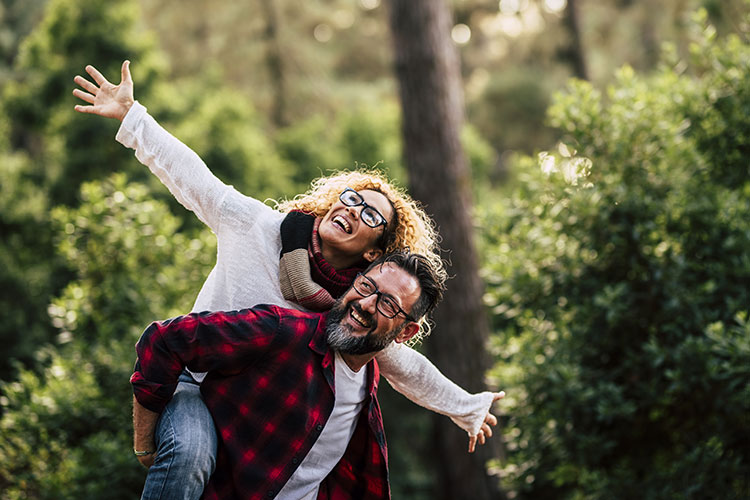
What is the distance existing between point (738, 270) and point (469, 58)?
21.6m

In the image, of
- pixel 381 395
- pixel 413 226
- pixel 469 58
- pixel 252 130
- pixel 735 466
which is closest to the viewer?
pixel 413 226

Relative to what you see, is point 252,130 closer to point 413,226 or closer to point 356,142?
point 356,142

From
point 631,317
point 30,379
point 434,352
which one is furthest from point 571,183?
point 30,379

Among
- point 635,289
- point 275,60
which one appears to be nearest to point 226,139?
point 275,60

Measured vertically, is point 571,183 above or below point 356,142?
below

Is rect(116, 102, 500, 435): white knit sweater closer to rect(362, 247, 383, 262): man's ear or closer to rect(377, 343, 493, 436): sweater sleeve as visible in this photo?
rect(362, 247, 383, 262): man's ear

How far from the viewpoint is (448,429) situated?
6586mm

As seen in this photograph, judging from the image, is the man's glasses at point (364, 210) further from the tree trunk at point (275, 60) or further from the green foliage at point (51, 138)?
the tree trunk at point (275, 60)

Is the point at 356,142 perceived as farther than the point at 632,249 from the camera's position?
Yes

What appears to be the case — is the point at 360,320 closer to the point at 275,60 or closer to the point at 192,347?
the point at 192,347

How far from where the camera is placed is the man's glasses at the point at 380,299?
2.54m

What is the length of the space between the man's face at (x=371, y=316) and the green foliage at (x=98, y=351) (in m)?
2.78

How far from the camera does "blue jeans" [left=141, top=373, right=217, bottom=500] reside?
228 centimetres

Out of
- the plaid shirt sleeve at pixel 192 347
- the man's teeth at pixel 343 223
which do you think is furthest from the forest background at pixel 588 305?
the plaid shirt sleeve at pixel 192 347
